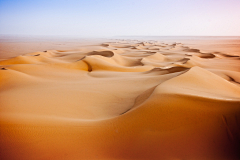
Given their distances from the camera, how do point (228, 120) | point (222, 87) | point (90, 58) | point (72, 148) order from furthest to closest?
point (90, 58), point (222, 87), point (228, 120), point (72, 148)

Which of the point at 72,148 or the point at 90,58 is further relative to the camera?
the point at 90,58

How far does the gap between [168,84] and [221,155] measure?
1443 mm

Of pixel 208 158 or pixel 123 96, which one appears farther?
pixel 123 96

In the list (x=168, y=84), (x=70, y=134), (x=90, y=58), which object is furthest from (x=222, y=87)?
(x=90, y=58)

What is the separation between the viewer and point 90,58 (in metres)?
7.29

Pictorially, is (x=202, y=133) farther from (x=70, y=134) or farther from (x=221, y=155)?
(x=70, y=134)

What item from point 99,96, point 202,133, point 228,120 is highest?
point 228,120

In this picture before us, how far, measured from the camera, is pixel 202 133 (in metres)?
1.68

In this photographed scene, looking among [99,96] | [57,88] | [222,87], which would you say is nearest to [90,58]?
[57,88]

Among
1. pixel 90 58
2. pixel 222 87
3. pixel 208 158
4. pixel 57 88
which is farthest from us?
A: pixel 90 58

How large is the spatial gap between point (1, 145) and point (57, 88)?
2.03 meters

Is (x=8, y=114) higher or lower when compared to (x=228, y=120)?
lower

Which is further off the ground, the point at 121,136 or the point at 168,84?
the point at 168,84

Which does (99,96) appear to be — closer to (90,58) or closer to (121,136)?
(121,136)
